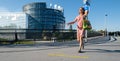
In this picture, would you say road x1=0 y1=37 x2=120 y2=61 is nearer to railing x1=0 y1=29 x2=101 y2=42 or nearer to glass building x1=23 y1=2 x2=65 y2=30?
railing x1=0 y1=29 x2=101 y2=42

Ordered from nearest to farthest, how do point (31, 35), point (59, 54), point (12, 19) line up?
point (59, 54)
point (31, 35)
point (12, 19)

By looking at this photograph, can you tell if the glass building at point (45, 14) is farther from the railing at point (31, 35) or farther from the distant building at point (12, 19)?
the railing at point (31, 35)

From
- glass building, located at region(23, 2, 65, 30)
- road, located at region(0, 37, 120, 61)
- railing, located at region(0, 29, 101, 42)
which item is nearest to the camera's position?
road, located at region(0, 37, 120, 61)

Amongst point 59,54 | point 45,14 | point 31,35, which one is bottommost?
point 59,54

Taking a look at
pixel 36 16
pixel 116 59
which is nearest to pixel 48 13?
pixel 36 16

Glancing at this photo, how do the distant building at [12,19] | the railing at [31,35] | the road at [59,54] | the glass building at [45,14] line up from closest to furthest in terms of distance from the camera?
1. the road at [59,54]
2. the railing at [31,35]
3. the distant building at [12,19]
4. the glass building at [45,14]

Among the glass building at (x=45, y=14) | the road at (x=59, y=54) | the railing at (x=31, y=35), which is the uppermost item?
the glass building at (x=45, y=14)

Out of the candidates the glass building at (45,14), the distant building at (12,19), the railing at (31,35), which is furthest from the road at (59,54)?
the glass building at (45,14)

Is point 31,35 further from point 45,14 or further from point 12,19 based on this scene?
point 45,14

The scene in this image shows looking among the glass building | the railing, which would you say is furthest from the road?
the glass building

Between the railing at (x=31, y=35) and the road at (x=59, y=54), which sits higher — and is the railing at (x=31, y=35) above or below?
above

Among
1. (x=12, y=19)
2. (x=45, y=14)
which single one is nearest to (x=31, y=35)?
(x=12, y=19)

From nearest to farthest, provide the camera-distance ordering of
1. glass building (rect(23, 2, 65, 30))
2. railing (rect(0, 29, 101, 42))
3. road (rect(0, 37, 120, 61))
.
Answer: road (rect(0, 37, 120, 61)) < railing (rect(0, 29, 101, 42)) < glass building (rect(23, 2, 65, 30))

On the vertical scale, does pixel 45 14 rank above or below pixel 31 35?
above
